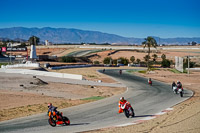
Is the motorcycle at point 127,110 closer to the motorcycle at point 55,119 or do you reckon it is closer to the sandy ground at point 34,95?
the motorcycle at point 55,119

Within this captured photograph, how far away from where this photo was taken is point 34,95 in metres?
29.7

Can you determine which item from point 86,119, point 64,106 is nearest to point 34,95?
point 64,106

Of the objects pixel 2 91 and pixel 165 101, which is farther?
pixel 2 91

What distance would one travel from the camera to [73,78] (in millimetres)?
45625

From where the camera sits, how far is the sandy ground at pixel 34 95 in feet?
75.3

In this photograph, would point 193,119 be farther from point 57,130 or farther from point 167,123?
point 57,130

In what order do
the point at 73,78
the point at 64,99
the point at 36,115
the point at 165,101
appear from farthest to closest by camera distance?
the point at 73,78 → the point at 64,99 → the point at 165,101 → the point at 36,115

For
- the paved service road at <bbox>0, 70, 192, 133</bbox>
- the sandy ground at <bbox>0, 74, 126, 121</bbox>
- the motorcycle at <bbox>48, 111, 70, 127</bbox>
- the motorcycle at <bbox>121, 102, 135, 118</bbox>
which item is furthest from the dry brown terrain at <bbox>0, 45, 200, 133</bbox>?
the motorcycle at <bbox>48, 111, 70, 127</bbox>

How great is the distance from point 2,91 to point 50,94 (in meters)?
4.69

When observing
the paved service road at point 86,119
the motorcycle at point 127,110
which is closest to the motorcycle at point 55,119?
the paved service road at point 86,119

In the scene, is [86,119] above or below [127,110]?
below

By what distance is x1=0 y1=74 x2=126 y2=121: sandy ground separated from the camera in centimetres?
2295

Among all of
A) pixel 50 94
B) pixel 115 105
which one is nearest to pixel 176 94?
pixel 115 105

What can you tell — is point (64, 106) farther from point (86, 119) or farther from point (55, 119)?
point (55, 119)
